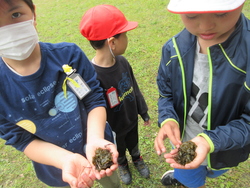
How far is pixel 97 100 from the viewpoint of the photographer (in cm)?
212

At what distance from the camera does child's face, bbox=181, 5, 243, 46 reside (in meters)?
1.46

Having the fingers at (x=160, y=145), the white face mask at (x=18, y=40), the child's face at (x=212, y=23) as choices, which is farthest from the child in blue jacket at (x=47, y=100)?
the child's face at (x=212, y=23)

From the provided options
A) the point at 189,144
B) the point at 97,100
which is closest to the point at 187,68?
the point at 189,144

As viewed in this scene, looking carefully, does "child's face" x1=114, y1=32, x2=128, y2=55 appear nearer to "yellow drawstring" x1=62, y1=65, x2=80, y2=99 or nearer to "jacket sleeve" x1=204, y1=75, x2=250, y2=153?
"yellow drawstring" x1=62, y1=65, x2=80, y2=99

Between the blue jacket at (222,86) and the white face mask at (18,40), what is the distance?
122 cm

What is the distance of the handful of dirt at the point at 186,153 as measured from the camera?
184cm

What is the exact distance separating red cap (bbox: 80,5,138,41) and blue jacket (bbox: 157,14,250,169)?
0.80 m

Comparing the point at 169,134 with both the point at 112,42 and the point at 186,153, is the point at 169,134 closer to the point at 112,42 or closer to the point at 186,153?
the point at 186,153

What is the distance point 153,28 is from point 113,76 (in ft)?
20.1

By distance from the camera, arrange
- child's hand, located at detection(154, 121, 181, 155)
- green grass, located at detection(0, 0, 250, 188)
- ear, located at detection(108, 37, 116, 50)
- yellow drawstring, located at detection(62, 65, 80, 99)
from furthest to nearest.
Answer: green grass, located at detection(0, 0, 250, 188) < ear, located at detection(108, 37, 116, 50) < child's hand, located at detection(154, 121, 181, 155) < yellow drawstring, located at detection(62, 65, 80, 99)

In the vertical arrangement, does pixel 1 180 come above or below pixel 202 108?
below

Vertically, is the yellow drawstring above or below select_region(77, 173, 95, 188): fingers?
above

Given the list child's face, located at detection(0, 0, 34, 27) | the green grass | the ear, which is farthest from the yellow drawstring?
the green grass

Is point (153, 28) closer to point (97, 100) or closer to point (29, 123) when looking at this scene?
point (97, 100)
